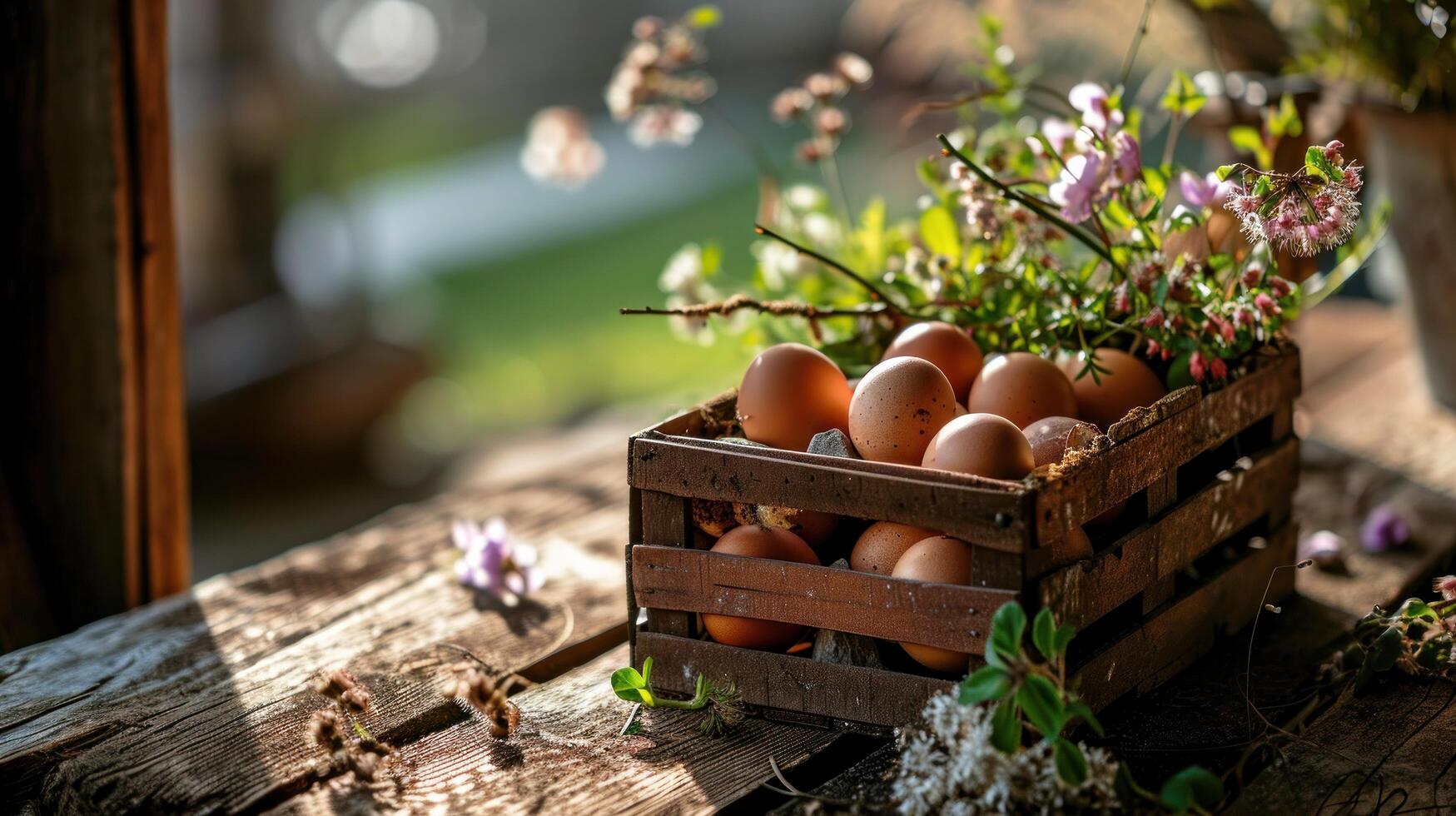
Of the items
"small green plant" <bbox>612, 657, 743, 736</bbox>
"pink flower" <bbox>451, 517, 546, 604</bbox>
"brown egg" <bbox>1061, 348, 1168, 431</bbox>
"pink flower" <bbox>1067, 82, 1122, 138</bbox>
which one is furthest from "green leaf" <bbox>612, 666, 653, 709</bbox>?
"pink flower" <bbox>1067, 82, 1122, 138</bbox>

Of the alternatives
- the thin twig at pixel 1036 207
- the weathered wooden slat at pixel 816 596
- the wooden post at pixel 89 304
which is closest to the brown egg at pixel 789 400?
the weathered wooden slat at pixel 816 596

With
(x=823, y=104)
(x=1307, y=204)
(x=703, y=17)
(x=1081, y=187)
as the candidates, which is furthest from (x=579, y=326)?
(x=1307, y=204)

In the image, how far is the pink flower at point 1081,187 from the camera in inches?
52.6

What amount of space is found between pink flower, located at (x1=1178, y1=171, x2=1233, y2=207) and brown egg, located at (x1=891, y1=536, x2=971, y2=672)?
1.77 feet

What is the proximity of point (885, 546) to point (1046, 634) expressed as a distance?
23 centimetres

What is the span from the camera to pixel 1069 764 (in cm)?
100

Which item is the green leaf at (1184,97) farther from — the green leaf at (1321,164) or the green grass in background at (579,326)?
the green grass in background at (579,326)

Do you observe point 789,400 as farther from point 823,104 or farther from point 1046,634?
point 823,104

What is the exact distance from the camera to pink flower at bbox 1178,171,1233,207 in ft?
4.59

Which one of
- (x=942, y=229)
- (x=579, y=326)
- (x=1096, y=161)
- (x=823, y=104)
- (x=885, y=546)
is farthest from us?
(x=579, y=326)

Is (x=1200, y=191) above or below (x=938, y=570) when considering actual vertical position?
above

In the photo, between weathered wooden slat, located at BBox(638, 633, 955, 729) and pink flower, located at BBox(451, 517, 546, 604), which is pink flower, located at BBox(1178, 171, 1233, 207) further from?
pink flower, located at BBox(451, 517, 546, 604)

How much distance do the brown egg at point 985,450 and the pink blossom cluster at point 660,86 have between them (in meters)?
0.82

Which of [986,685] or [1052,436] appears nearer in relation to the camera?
[986,685]
